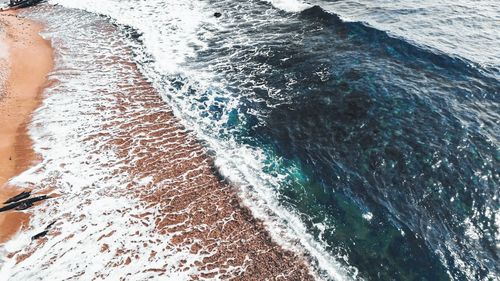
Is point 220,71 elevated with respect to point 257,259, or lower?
elevated

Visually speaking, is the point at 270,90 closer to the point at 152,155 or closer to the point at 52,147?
the point at 152,155

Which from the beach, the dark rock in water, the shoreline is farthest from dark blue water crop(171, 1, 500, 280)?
the shoreline

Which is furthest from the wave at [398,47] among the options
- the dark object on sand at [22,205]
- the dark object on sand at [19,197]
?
the dark object on sand at [19,197]

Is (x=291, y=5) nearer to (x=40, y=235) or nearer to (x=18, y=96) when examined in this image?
(x=18, y=96)

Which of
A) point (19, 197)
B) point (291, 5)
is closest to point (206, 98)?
point (19, 197)

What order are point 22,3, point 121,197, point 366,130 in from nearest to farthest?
point 121,197 → point 366,130 → point 22,3

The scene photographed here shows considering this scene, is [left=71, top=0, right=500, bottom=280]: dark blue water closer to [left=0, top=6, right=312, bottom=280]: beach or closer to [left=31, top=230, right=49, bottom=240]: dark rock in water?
[left=0, top=6, right=312, bottom=280]: beach

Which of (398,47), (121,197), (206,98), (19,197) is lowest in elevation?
(121,197)

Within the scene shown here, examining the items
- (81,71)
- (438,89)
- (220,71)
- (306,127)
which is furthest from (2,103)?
(438,89)
